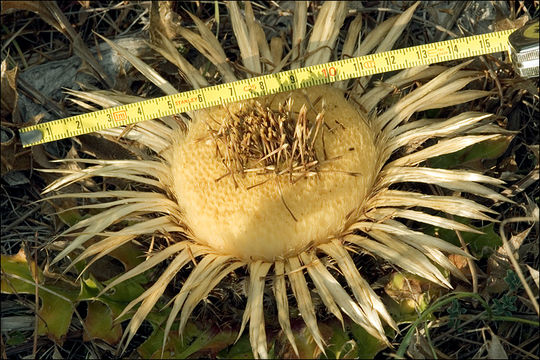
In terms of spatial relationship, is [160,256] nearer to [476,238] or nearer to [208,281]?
[208,281]

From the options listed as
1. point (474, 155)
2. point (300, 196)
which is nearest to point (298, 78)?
point (300, 196)

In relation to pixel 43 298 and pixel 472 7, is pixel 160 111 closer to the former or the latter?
pixel 43 298

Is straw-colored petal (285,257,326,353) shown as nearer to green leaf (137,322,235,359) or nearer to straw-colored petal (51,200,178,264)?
green leaf (137,322,235,359)

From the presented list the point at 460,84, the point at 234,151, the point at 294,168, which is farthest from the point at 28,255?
the point at 460,84

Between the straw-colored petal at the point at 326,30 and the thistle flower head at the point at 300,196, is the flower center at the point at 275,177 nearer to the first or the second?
the thistle flower head at the point at 300,196

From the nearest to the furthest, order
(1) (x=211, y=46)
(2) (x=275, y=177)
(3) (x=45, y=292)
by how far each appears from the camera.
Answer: (2) (x=275, y=177)
(3) (x=45, y=292)
(1) (x=211, y=46)

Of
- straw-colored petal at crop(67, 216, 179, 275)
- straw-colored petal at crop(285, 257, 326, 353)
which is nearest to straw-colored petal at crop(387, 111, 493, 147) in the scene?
straw-colored petal at crop(285, 257, 326, 353)

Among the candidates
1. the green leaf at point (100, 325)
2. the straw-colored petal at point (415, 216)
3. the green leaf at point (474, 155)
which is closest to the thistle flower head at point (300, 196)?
the straw-colored petal at point (415, 216)
